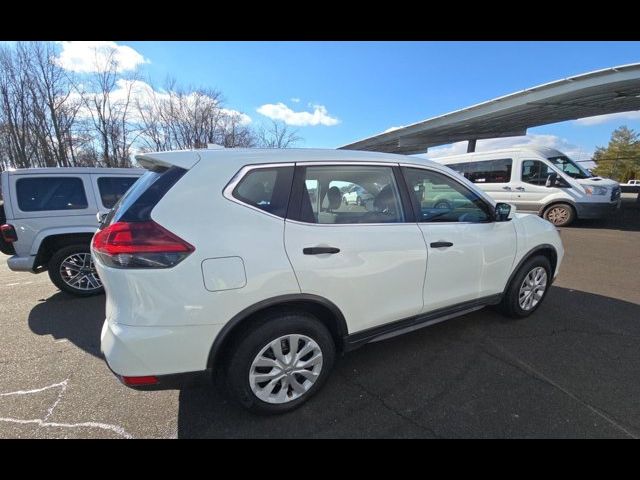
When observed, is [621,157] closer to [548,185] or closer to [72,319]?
[548,185]

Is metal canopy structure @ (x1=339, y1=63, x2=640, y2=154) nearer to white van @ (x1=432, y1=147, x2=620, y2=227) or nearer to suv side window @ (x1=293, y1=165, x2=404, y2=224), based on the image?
white van @ (x1=432, y1=147, x2=620, y2=227)

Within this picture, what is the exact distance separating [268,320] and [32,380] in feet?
7.37

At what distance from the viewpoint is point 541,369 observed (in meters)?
2.60

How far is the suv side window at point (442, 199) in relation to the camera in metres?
2.59

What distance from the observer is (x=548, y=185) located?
9.66m

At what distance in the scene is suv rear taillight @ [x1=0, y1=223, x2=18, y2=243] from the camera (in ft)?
13.2

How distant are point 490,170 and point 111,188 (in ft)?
36.5

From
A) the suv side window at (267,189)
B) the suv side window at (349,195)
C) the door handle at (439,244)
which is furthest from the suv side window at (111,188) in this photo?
the door handle at (439,244)

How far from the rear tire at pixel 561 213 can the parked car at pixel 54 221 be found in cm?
1175

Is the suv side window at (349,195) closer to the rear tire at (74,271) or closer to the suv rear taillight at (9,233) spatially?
the rear tire at (74,271)

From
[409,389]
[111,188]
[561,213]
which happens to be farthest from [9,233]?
[561,213]

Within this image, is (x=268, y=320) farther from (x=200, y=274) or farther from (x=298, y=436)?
(x=298, y=436)

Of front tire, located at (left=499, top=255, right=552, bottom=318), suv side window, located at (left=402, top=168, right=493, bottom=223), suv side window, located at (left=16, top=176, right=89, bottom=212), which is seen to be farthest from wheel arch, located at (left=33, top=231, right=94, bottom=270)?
front tire, located at (left=499, top=255, right=552, bottom=318)
